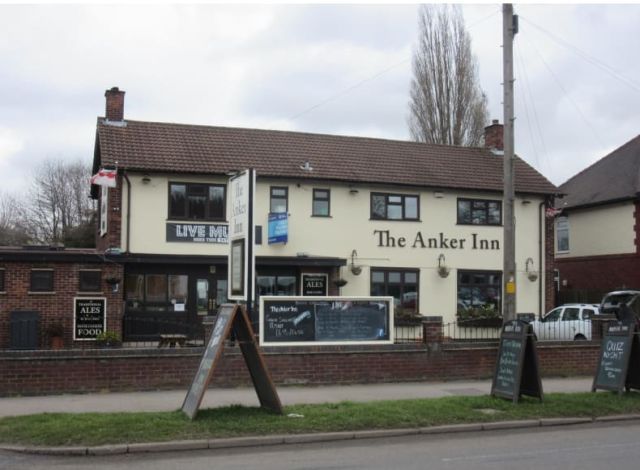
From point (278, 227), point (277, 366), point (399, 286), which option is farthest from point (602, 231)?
point (277, 366)

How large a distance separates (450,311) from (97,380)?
15.9 meters

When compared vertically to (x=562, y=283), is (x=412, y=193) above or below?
above

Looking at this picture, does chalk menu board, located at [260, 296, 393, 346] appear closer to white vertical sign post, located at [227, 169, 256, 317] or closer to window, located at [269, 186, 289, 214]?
white vertical sign post, located at [227, 169, 256, 317]

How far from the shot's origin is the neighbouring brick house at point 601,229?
3064 cm

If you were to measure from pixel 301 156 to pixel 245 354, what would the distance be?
1650 cm

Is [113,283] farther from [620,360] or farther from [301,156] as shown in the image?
[620,360]

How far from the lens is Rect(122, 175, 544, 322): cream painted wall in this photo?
76.7 ft

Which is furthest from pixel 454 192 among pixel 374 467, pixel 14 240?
pixel 14 240

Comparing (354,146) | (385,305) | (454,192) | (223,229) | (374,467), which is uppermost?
(354,146)

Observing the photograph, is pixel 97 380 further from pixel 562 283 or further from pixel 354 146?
pixel 562 283

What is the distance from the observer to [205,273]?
78.4 ft

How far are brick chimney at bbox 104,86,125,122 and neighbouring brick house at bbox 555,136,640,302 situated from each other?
19.2m

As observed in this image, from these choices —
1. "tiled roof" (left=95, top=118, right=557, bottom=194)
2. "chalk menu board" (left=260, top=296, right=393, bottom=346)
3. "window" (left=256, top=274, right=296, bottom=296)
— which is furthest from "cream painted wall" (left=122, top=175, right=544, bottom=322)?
"chalk menu board" (left=260, top=296, right=393, bottom=346)

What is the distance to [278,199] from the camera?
24891 millimetres
